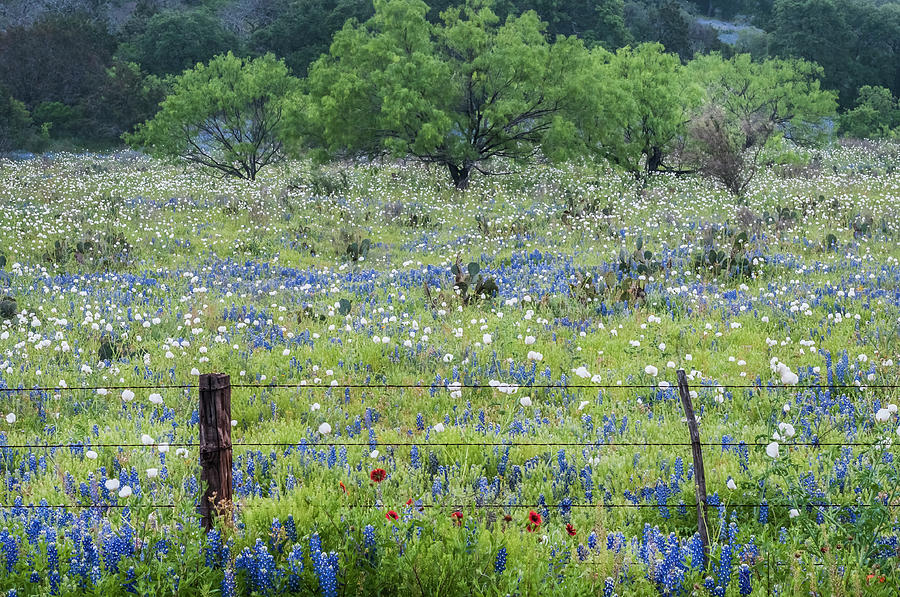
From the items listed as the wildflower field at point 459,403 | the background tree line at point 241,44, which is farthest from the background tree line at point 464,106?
the background tree line at point 241,44

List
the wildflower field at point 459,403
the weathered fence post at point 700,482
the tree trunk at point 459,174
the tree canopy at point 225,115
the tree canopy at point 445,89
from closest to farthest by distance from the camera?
1. the wildflower field at point 459,403
2. the weathered fence post at point 700,482
3. the tree canopy at point 445,89
4. the tree trunk at point 459,174
5. the tree canopy at point 225,115

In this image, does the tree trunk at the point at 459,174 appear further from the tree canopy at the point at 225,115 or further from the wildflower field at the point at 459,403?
the tree canopy at the point at 225,115

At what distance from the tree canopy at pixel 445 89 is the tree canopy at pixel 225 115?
3.43 m

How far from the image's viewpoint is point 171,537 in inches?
136

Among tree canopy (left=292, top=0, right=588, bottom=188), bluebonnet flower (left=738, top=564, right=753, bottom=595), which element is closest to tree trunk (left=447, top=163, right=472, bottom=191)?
tree canopy (left=292, top=0, right=588, bottom=188)

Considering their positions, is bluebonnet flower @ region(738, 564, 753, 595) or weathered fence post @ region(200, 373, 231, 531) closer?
bluebonnet flower @ region(738, 564, 753, 595)

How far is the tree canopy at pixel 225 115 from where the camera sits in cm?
2323

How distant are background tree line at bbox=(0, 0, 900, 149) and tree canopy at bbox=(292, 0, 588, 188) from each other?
14.4 metres

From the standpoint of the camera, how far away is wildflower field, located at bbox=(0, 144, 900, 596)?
3443 millimetres

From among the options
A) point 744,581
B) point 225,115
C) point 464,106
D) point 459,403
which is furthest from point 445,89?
point 744,581

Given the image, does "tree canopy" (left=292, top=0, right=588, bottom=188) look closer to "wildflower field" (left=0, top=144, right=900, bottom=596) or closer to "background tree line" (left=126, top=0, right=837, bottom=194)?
"background tree line" (left=126, top=0, right=837, bottom=194)

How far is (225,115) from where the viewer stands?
2400 centimetres

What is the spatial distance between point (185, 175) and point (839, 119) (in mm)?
36558

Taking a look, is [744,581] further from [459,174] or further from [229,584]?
[459,174]
